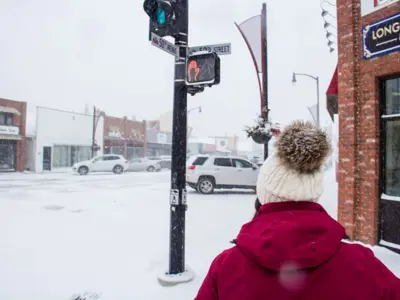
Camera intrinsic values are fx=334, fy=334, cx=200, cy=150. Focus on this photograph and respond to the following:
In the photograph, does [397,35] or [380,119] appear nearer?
[397,35]

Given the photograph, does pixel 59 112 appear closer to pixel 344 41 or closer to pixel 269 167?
pixel 344 41

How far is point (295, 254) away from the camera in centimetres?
123

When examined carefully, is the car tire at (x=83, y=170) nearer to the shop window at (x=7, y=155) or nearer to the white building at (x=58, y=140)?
the white building at (x=58, y=140)

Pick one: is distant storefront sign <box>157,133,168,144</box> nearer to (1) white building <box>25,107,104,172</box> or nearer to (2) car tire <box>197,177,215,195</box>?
(1) white building <box>25,107,104,172</box>

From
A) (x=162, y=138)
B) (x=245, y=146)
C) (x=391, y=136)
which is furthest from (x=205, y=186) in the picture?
(x=245, y=146)

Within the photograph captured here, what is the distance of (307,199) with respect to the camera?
1432 mm

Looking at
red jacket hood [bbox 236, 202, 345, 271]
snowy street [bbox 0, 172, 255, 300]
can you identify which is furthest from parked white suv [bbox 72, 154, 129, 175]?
red jacket hood [bbox 236, 202, 345, 271]

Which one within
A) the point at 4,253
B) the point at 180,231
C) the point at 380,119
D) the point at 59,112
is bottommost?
the point at 4,253

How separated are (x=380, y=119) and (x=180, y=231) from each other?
12.9 ft

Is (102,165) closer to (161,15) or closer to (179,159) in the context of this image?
(179,159)

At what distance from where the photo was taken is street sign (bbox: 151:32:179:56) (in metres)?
4.18

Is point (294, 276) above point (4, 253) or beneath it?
above

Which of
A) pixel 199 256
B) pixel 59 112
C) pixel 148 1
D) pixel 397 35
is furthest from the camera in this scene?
pixel 59 112

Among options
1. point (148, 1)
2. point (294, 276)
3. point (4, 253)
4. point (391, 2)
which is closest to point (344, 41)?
point (391, 2)
